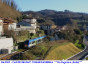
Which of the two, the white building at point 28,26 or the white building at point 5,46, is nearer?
the white building at point 5,46

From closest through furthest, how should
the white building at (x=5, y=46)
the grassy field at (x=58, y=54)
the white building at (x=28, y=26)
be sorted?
the grassy field at (x=58, y=54) < the white building at (x=5, y=46) < the white building at (x=28, y=26)

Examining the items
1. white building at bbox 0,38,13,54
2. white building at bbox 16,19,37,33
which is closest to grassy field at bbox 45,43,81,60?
white building at bbox 0,38,13,54

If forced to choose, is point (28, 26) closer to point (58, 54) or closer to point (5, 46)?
point (5, 46)

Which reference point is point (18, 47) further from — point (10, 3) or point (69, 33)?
point (10, 3)

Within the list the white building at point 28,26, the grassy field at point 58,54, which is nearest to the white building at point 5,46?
the grassy field at point 58,54

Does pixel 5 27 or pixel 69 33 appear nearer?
pixel 5 27

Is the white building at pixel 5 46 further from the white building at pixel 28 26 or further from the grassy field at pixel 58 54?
the white building at pixel 28 26

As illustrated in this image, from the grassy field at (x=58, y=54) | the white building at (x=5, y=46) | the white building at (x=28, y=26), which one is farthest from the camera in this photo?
the white building at (x=28, y=26)

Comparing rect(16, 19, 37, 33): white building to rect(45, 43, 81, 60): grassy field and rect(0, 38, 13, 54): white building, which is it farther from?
rect(45, 43, 81, 60): grassy field

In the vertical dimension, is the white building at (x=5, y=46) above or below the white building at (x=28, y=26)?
below

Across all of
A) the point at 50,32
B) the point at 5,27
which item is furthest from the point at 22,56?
the point at 50,32

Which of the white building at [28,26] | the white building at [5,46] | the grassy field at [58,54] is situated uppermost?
the white building at [28,26]
